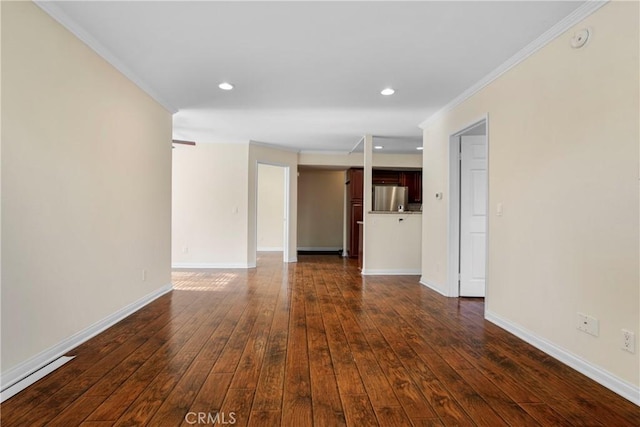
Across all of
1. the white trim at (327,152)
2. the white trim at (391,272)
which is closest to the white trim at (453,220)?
the white trim at (391,272)

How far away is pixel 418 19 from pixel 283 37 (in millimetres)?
969

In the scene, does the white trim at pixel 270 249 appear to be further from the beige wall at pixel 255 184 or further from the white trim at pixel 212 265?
the white trim at pixel 212 265

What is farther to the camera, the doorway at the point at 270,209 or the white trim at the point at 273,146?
the doorway at the point at 270,209

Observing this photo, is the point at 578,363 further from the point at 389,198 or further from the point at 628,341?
the point at 389,198

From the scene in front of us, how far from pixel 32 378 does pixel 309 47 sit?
286cm

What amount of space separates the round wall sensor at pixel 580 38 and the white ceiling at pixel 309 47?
6.3 inches

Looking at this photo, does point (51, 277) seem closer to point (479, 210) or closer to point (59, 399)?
point (59, 399)

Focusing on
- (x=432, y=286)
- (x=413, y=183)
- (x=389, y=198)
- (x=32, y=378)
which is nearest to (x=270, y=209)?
(x=389, y=198)

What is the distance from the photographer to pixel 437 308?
351 cm

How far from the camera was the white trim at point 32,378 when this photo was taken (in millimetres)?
1747

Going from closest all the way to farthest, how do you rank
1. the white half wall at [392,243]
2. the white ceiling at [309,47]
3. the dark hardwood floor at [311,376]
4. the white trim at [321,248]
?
the dark hardwood floor at [311,376], the white ceiling at [309,47], the white half wall at [392,243], the white trim at [321,248]

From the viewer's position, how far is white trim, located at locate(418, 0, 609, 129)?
2.07 m

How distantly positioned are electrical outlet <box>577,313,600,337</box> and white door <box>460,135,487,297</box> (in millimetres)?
1871

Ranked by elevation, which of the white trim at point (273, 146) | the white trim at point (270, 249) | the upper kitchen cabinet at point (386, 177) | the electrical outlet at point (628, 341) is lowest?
the white trim at point (270, 249)
